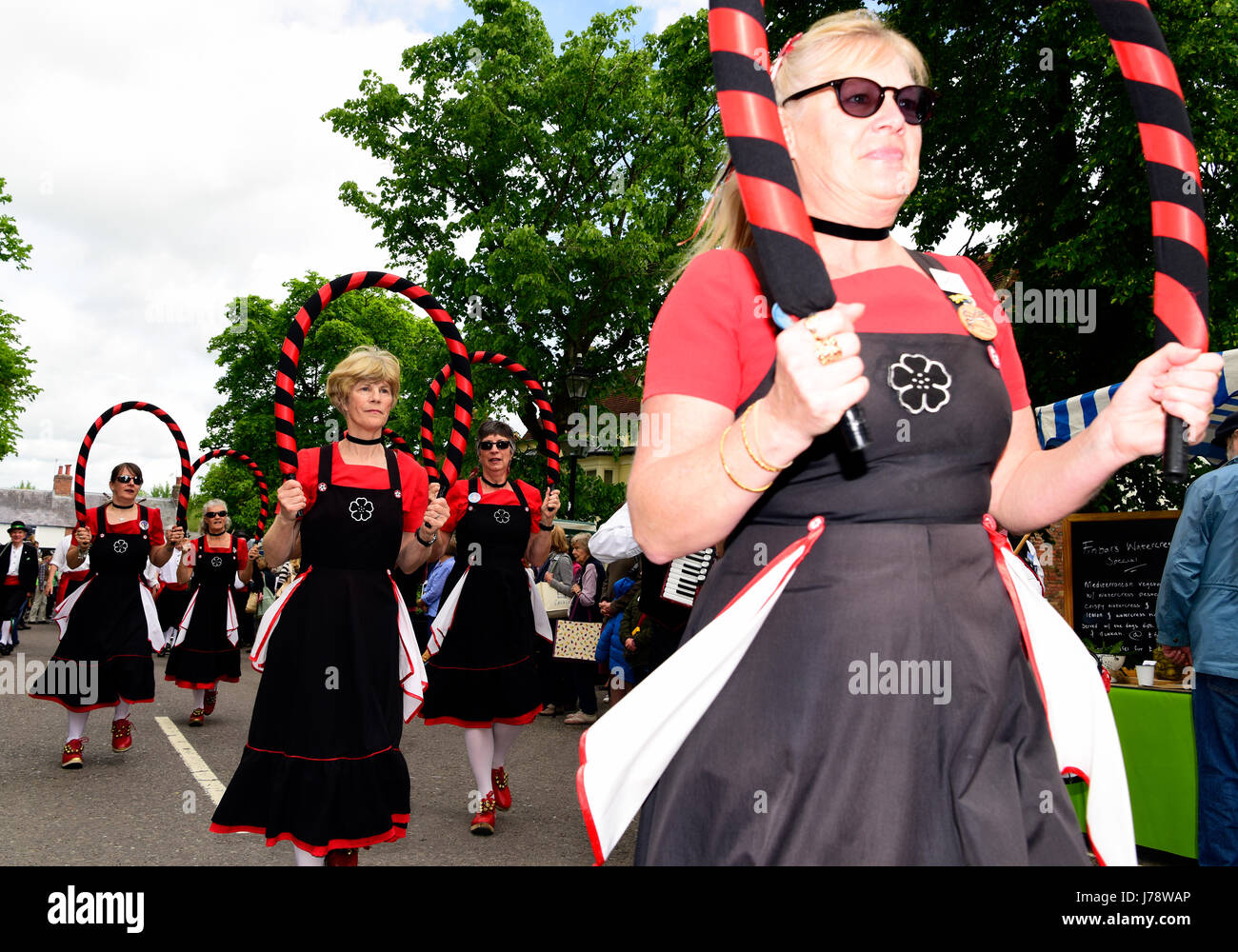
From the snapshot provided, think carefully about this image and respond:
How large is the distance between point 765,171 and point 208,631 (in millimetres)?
11801

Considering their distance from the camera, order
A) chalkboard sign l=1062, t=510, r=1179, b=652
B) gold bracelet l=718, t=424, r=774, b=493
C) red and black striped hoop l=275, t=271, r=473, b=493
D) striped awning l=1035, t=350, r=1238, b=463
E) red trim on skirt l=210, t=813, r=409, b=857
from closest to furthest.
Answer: gold bracelet l=718, t=424, r=774, b=493 < red trim on skirt l=210, t=813, r=409, b=857 < red and black striped hoop l=275, t=271, r=473, b=493 < striped awning l=1035, t=350, r=1238, b=463 < chalkboard sign l=1062, t=510, r=1179, b=652

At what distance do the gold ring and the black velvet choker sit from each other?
1.71 feet

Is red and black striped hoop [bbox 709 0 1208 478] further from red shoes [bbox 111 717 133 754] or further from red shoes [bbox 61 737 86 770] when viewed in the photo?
red shoes [bbox 111 717 133 754]

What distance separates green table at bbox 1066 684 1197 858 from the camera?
19.6ft

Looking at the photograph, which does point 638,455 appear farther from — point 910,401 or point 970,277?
point 970,277

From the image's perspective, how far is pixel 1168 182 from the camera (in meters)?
1.66

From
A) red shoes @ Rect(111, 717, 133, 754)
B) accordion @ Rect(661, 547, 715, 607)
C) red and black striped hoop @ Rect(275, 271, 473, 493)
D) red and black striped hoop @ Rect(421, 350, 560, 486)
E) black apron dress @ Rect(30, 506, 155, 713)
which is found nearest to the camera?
red and black striped hoop @ Rect(275, 271, 473, 493)

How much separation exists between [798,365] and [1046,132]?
14238 mm

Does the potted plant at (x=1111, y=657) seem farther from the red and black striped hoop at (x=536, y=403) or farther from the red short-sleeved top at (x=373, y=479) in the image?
the red short-sleeved top at (x=373, y=479)

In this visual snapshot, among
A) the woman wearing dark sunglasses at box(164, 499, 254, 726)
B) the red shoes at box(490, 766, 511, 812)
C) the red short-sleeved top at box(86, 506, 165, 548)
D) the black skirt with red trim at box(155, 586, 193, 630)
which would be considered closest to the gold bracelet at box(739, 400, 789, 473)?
the red shoes at box(490, 766, 511, 812)

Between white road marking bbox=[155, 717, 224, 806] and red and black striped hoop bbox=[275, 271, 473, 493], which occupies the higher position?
red and black striped hoop bbox=[275, 271, 473, 493]

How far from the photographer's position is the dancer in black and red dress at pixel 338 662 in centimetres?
471

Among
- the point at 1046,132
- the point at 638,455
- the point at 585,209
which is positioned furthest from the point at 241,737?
the point at 585,209

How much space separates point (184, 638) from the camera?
1189 cm
